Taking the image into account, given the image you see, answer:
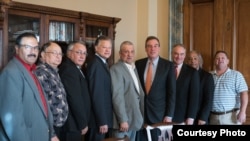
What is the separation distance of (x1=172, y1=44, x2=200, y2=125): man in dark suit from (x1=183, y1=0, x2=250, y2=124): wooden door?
2.82ft

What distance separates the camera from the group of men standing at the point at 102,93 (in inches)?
79.0

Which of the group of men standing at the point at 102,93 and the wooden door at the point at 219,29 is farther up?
the wooden door at the point at 219,29

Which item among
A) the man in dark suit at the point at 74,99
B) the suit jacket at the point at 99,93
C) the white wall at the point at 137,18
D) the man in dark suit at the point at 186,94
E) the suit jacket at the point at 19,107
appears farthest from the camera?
the white wall at the point at 137,18

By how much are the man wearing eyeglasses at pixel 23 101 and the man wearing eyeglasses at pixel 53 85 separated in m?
0.16

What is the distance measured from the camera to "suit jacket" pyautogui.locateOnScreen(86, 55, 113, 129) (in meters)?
2.82

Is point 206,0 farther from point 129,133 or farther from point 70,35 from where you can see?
point 129,133

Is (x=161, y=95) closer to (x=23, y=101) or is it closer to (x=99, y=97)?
(x=99, y=97)

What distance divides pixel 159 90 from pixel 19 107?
5.29ft

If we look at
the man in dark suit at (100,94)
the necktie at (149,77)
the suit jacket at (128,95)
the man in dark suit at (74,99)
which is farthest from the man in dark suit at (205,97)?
the man in dark suit at (74,99)

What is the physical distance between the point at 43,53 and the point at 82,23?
→ 43.7 inches

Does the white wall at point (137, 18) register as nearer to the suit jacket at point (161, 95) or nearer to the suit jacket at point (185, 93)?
the suit jacket at point (185, 93)

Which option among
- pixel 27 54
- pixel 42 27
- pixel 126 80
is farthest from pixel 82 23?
pixel 27 54

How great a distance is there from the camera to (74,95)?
258 cm

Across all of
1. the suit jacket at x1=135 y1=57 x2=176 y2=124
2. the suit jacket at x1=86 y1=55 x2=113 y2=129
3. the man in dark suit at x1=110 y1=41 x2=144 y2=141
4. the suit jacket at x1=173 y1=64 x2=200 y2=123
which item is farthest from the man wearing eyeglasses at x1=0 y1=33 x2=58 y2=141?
the suit jacket at x1=173 y1=64 x2=200 y2=123
